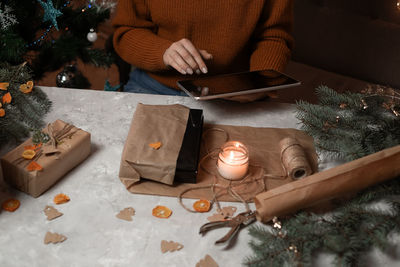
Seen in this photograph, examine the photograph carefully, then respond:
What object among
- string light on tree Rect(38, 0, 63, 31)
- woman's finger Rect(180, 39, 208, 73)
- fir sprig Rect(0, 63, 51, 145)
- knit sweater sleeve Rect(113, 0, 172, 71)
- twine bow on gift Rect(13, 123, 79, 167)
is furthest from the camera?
string light on tree Rect(38, 0, 63, 31)

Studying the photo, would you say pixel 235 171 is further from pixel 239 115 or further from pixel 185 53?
pixel 185 53

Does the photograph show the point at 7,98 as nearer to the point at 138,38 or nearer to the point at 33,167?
the point at 33,167

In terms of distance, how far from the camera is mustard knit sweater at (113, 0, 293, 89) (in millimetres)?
1301

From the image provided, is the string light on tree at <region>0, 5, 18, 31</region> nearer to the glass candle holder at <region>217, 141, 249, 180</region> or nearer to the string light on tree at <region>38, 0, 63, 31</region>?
the string light on tree at <region>38, 0, 63, 31</region>

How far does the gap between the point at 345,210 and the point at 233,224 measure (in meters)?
0.23

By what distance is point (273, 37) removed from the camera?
4.45 feet

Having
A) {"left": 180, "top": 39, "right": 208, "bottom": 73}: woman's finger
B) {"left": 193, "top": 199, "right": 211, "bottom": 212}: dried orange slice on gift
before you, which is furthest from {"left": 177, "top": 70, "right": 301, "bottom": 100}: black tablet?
{"left": 193, "top": 199, "right": 211, "bottom": 212}: dried orange slice on gift

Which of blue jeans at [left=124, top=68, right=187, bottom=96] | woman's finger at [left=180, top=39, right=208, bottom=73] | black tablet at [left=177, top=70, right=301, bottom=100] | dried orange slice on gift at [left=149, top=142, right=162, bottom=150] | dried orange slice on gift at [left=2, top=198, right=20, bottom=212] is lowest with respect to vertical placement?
blue jeans at [left=124, top=68, right=187, bottom=96]

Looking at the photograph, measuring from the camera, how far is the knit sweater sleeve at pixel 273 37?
1.28 m

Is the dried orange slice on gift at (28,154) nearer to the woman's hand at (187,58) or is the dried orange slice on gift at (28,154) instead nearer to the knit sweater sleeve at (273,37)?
the woman's hand at (187,58)

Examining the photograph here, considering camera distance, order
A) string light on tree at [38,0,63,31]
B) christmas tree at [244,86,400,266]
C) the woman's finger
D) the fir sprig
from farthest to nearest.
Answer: string light on tree at [38,0,63,31]
the woman's finger
the fir sprig
christmas tree at [244,86,400,266]

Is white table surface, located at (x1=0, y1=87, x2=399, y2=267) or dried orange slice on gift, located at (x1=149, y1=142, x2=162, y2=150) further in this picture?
dried orange slice on gift, located at (x1=149, y1=142, x2=162, y2=150)

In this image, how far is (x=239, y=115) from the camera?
1074 mm

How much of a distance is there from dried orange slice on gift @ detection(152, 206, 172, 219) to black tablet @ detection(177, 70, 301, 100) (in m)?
0.30
